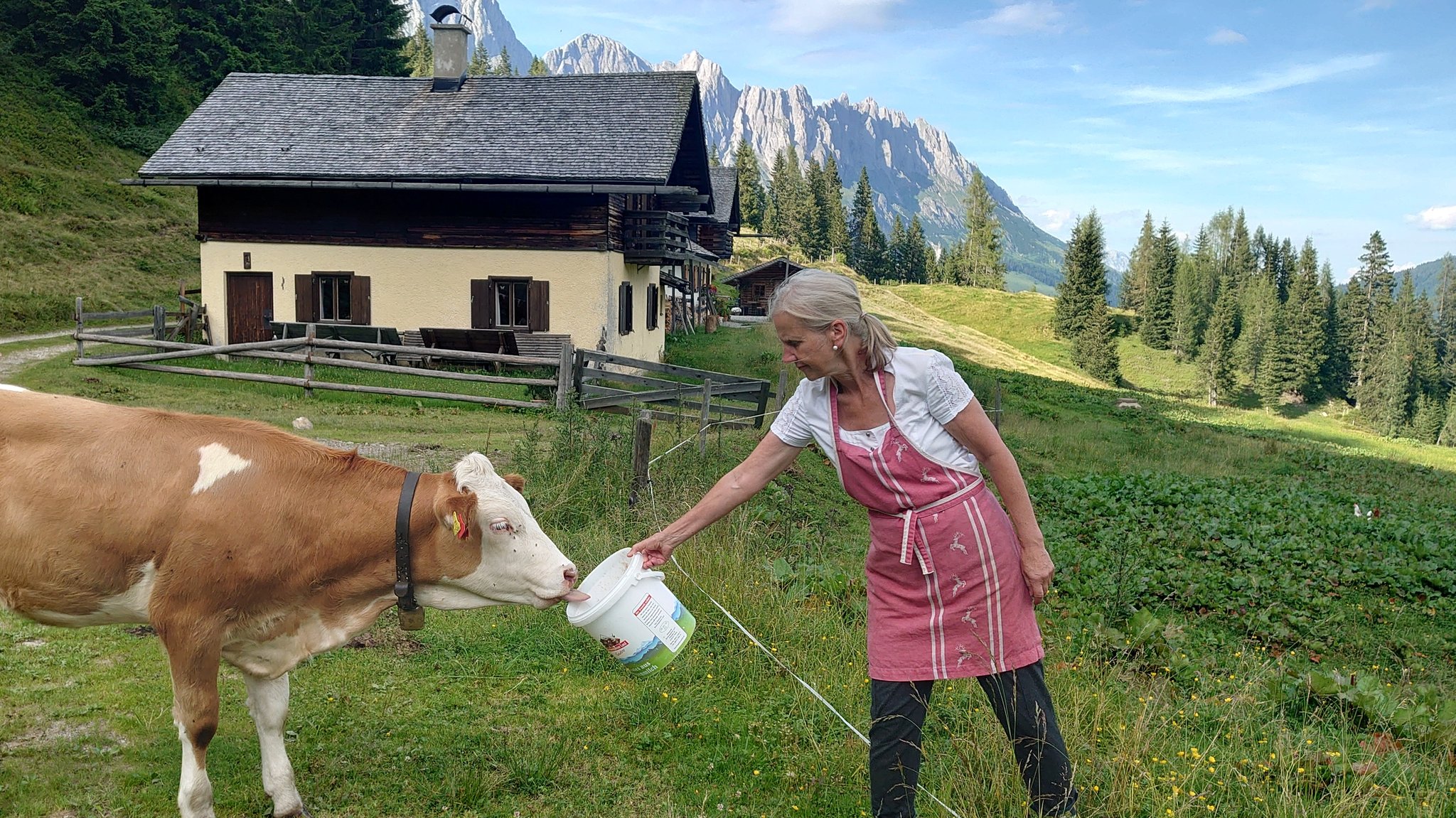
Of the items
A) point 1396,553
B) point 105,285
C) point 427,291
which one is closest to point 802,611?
point 1396,553

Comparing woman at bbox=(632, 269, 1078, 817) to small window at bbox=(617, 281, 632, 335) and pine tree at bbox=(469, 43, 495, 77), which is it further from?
pine tree at bbox=(469, 43, 495, 77)

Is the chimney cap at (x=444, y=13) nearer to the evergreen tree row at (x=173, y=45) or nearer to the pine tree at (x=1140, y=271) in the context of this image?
the evergreen tree row at (x=173, y=45)

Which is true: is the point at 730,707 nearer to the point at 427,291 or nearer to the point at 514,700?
the point at 514,700

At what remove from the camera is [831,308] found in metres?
3.01

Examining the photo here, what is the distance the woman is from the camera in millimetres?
3055

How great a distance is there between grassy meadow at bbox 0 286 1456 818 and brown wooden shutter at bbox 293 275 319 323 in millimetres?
13395

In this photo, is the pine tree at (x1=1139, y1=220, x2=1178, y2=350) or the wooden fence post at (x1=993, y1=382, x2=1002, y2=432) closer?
the wooden fence post at (x1=993, y1=382, x2=1002, y2=432)

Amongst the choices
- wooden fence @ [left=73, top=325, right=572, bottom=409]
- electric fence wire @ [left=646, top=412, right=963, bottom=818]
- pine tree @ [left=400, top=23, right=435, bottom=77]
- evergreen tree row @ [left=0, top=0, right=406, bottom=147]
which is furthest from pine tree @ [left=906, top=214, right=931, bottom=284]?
electric fence wire @ [left=646, top=412, right=963, bottom=818]

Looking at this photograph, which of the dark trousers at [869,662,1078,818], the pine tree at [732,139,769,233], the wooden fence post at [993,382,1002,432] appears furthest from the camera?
the pine tree at [732,139,769,233]

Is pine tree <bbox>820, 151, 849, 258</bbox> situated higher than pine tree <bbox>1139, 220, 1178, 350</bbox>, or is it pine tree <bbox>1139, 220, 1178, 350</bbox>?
pine tree <bbox>820, 151, 849, 258</bbox>

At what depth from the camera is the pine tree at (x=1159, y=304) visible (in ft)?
272

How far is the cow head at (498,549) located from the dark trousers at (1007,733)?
126cm

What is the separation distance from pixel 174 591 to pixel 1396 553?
38.4 ft

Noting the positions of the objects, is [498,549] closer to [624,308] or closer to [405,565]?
[405,565]
